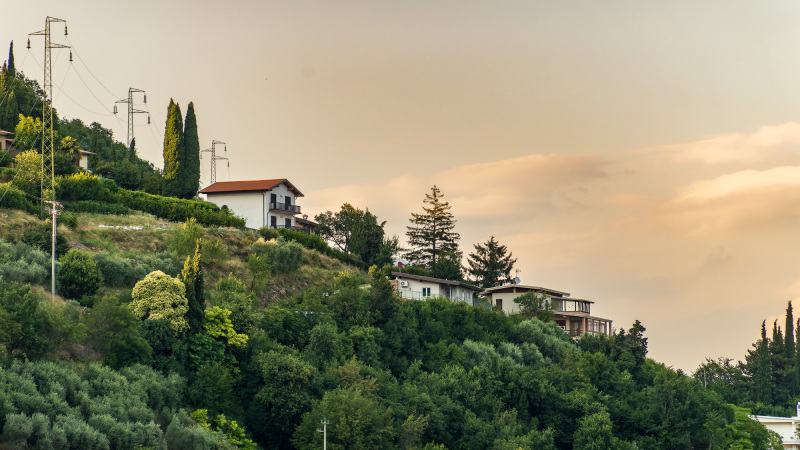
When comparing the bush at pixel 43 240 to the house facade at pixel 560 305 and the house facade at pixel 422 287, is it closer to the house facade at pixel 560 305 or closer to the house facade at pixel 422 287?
the house facade at pixel 422 287

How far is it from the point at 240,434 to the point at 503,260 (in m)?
60.6

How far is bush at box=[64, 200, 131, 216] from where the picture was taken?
70.0 meters

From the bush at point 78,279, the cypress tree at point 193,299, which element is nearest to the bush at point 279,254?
the cypress tree at point 193,299

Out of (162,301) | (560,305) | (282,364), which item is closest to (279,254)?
(282,364)

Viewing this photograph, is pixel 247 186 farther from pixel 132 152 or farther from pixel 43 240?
pixel 43 240

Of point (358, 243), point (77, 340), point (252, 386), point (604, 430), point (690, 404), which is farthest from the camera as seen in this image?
point (358, 243)

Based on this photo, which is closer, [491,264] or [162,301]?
[162,301]

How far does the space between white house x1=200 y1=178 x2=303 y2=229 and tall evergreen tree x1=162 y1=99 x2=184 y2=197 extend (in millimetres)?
4593

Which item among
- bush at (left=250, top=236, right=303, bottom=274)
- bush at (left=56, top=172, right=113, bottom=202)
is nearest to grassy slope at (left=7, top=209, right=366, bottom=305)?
bush at (left=250, top=236, right=303, bottom=274)

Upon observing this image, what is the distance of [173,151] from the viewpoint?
88500mm

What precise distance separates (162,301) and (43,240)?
12.3m

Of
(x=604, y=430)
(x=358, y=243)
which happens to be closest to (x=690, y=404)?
(x=604, y=430)

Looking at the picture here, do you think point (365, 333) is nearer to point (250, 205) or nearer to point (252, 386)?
point (252, 386)

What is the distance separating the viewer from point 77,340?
146ft
